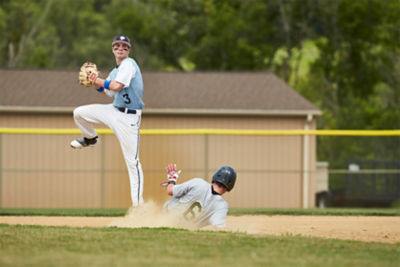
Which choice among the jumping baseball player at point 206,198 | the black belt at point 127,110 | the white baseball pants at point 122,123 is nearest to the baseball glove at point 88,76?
the white baseball pants at point 122,123

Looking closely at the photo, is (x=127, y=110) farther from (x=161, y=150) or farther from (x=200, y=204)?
(x=161, y=150)

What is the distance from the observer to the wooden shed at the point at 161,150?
1919cm

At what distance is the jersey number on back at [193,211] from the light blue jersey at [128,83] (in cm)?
146

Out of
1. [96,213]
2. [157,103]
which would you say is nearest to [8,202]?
[157,103]

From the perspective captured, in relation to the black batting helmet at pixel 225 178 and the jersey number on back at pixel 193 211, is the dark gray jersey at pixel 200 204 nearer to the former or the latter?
the jersey number on back at pixel 193 211

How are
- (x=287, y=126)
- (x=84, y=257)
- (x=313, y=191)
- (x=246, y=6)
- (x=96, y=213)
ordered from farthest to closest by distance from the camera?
1. (x=246, y=6)
2. (x=287, y=126)
3. (x=313, y=191)
4. (x=96, y=213)
5. (x=84, y=257)

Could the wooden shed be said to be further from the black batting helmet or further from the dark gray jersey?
the black batting helmet

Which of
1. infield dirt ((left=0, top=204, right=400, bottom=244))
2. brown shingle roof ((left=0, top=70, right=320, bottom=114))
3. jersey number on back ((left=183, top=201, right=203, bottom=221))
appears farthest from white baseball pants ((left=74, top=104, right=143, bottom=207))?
brown shingle roof ((left=0, top=70, right=320, bottom=114))

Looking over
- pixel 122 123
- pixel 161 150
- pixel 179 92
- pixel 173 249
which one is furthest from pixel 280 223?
pixel 179 92

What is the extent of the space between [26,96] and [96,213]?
9328 mm

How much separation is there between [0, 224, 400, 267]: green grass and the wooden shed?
34.9 feet

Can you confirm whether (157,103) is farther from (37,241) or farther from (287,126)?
(37,241)

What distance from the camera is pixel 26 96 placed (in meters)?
20.9

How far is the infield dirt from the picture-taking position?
9.26 m
